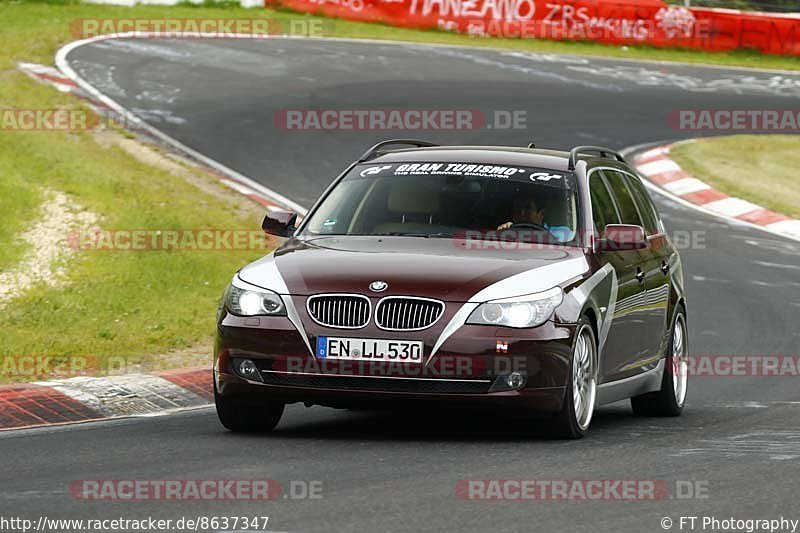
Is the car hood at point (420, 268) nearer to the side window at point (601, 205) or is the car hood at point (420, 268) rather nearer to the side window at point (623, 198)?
the side window at point (601, 205)

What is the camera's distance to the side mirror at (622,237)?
9.77 m

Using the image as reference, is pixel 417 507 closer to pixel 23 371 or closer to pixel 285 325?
pixel 285 325

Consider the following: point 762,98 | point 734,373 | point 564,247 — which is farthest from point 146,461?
point 762,98

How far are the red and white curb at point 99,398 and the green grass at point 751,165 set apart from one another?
12099 mm

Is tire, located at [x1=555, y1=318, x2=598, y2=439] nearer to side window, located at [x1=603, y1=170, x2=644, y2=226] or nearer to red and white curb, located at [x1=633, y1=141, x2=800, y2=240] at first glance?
side window, located at [x1=603, y1=170, x2=644, y2=226]

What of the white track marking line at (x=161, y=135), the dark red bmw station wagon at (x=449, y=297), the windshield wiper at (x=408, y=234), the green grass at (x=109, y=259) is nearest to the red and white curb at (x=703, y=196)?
the white track marking line at (x=161, y=135)

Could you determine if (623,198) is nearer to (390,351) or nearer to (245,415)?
(390,351)

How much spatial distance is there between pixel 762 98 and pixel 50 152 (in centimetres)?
1451

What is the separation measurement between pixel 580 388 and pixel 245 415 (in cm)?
185

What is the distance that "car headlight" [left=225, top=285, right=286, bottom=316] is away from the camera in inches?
352

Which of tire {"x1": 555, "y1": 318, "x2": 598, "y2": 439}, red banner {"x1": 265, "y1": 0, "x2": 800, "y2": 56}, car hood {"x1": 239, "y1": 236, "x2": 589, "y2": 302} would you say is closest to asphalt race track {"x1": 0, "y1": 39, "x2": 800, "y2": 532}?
tire {"x1": 555, "y1": 318, "x2": 598, "y2": 439}

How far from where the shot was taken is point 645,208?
1167 centimetres

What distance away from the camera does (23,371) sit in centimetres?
1153

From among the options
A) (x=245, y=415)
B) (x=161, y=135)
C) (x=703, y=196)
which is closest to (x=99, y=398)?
(x=245, y=415)
